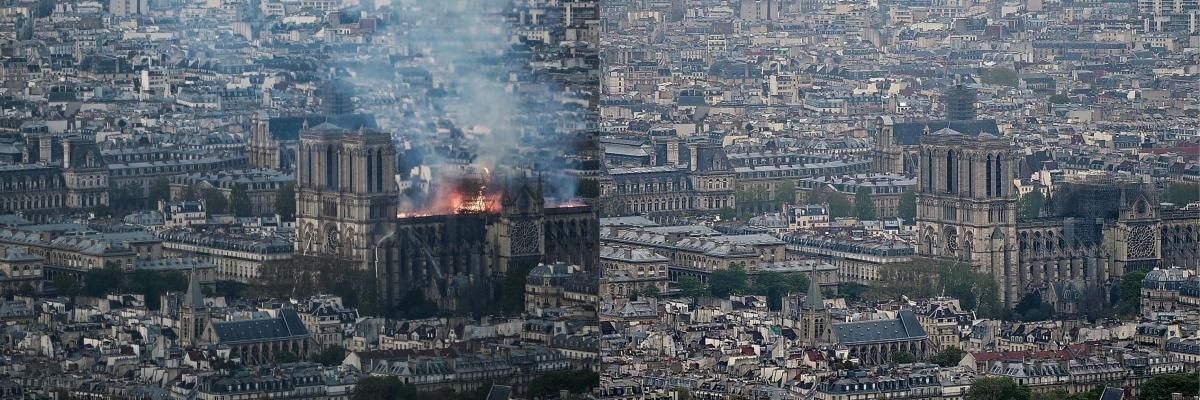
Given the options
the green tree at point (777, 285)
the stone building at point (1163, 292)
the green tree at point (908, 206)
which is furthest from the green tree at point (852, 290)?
the green tree at point (908, 206)

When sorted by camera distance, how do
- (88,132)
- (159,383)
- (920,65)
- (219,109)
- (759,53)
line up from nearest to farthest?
(159,383) < (88,132) < (219,109) < (920,65) < (759,53)

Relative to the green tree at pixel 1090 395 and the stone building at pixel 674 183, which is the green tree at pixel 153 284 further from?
the stone building at pixel 674 183

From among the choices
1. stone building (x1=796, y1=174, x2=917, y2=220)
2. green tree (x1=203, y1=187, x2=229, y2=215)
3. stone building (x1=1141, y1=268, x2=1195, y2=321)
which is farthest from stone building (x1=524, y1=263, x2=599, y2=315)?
stone building (x1=796, y1=174, x2=917, y2=220)

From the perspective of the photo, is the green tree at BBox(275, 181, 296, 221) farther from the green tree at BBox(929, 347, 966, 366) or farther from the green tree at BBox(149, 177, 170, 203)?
the green tree at BBox(929, 347, 966, 366)

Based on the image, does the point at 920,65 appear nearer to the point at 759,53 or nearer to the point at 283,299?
the point at 759,53

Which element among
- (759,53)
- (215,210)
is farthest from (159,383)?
(759,53)

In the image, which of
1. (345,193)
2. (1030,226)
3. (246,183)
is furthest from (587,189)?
(1030,226)

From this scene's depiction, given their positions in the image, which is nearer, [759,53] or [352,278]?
[352,278]

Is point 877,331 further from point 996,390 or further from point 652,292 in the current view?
point 996,390
